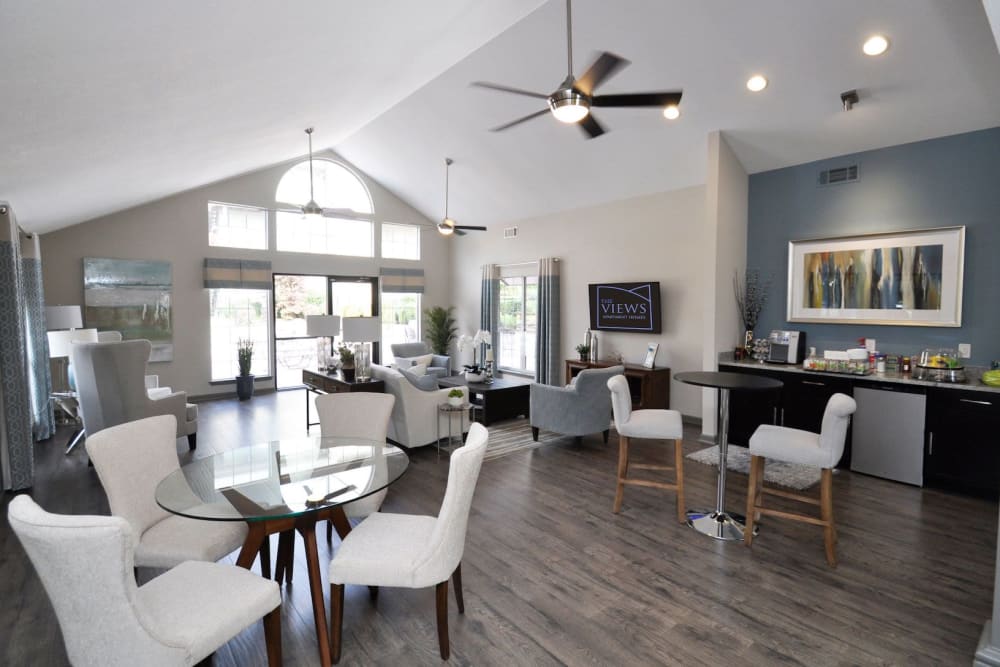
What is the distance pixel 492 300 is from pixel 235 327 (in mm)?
4294

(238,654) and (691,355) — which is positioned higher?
(691,355)

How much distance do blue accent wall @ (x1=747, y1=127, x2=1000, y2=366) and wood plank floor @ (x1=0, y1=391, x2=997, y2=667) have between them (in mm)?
1443

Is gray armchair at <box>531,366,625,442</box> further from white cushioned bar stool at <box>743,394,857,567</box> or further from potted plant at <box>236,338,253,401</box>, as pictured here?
potted plant at <box>236,338,253,401</box>

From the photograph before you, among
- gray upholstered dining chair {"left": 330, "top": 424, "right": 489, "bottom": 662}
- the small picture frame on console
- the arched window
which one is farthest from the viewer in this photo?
the arched window

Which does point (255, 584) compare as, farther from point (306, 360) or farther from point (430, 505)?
point (306, 360)

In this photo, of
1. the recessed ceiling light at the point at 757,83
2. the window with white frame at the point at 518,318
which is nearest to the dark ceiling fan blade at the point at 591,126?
the recessed ceiling light at the point at 757,83

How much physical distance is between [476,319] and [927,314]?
6735mm

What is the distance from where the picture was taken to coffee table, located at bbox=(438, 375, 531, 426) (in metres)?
5.94

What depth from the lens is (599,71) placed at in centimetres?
301

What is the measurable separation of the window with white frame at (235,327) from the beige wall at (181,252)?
148 mm

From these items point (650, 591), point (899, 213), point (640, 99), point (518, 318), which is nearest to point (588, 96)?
point (640, 99)

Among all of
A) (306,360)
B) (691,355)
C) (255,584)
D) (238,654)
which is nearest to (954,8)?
(691,355)

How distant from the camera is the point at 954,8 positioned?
3254 mm

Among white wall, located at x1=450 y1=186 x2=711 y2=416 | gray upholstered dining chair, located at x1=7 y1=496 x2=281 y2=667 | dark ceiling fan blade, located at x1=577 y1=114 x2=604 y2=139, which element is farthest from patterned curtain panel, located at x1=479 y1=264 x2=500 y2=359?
gray upholstered dining chair, located at x1=7 y1=496 x2=281 y2=667
